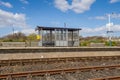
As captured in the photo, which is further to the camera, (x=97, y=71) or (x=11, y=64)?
(x=11, y=64)

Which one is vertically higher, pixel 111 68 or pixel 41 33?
pixel 41 33

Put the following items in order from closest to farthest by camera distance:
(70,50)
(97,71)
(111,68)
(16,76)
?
1. (16,76)
2. (97,71)
3. (111,68)
4. (70,50)

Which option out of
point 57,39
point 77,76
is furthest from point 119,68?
point 57,39

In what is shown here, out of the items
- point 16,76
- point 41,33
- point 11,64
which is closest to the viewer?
point 16,76

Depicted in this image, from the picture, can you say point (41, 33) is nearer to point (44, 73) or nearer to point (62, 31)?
point (62, 31)

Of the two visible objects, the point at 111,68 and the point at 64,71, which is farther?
the point at 111,68

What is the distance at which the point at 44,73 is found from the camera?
11805mm

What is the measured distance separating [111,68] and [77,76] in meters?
3.67

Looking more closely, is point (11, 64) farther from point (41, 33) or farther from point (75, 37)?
point (75, 37)

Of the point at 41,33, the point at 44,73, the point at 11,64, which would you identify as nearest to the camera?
the point at 44,73

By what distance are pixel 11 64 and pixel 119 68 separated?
832 centimetres

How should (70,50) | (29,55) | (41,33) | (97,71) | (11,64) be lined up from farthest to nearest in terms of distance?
(41,33) < (70,50) < (29,55) < (11,64) < (97,71)

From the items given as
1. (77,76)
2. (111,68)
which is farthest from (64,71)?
(111,68)

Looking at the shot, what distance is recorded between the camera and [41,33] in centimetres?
3297
